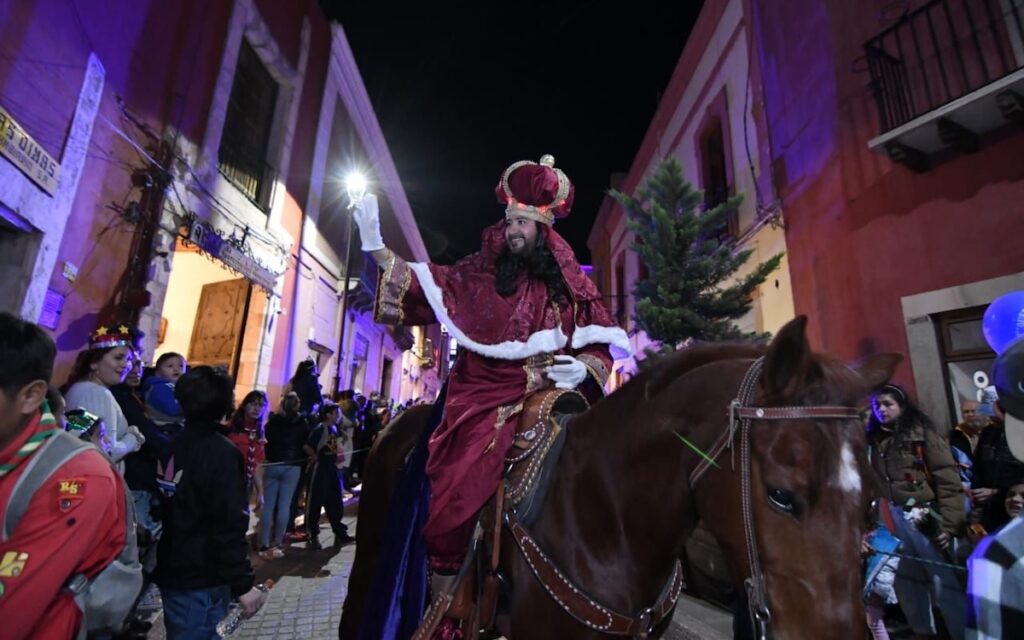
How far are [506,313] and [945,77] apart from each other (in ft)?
21.7

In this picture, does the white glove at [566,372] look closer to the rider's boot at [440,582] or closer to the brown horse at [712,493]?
the brown horse at [712,493]

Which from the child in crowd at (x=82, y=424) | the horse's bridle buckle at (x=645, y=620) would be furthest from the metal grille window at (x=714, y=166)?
the child in crowd at (x=82, y=424)

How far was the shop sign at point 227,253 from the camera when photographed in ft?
25.6

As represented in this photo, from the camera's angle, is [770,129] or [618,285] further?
[618,285]

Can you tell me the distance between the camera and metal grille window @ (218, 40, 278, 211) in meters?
9.62

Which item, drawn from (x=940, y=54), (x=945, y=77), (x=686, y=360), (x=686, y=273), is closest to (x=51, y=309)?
(x=686, y=360)

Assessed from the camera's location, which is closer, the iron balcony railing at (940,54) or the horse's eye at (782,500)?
the horse's eye at (782,500)

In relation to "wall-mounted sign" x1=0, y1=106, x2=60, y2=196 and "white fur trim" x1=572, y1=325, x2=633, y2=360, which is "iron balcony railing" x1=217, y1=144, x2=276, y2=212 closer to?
"wall-mounted sign" x1=0, y1=106, x2=60, y2=196

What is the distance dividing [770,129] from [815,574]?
957 centimetres

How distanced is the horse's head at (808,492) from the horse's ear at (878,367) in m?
0.11

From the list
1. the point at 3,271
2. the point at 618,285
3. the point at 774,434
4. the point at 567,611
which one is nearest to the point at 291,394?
the point at 3,271

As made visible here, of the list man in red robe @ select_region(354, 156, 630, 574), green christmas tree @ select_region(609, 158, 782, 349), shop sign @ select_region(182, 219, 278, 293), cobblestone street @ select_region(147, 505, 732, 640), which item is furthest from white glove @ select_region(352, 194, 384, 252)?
shop sign @ select_region(182, 219, 278, 293)

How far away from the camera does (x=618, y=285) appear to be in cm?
1906

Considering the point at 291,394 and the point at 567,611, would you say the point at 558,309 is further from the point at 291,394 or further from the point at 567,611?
the point at 291,394
